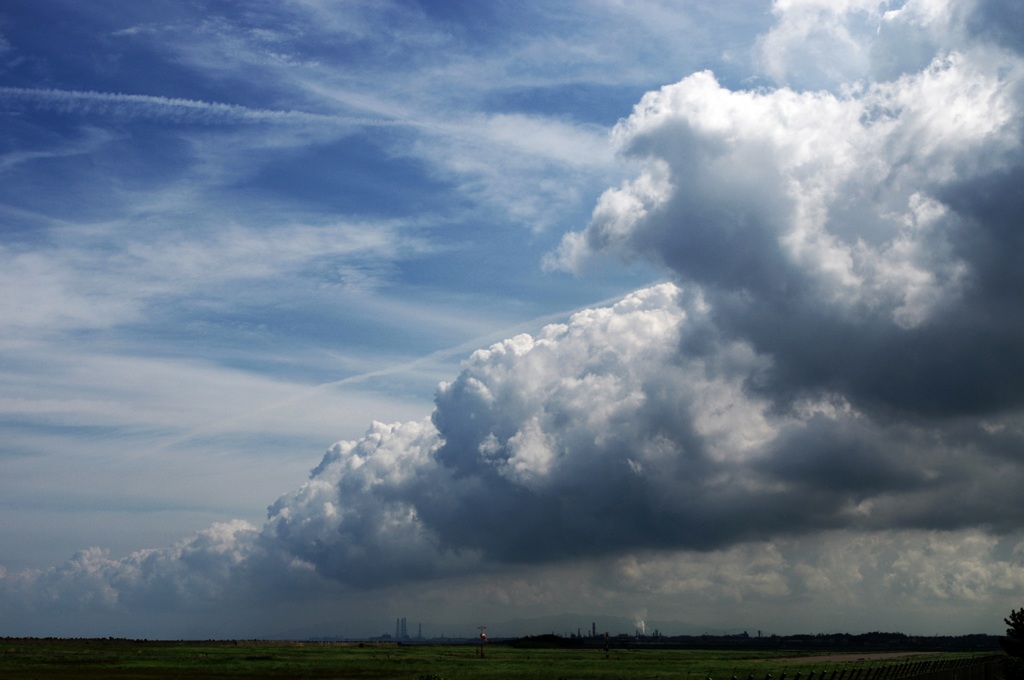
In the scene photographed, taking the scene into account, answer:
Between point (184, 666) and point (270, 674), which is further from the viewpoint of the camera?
point (184, 666)

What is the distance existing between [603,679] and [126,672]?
70.2 metres

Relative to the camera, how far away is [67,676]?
12319 centimetres

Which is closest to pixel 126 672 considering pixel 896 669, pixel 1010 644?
pixel 896 669

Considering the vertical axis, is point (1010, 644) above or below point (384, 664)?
above

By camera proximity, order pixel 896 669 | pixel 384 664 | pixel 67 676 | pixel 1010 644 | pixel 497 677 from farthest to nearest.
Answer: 1. pixel 384 664
2. pixel 497 677
3. pixel 67 676
4. pixel 896 669
5. pixel 1010 644

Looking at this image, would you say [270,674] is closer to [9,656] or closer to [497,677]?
[497,677]

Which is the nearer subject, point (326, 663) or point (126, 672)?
point (126, 672)

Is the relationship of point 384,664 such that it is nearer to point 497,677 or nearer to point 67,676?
point 497,677

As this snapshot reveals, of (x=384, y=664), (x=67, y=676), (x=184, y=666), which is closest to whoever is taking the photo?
(x=67, y=676)

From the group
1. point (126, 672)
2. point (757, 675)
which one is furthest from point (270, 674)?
point (757, 675)

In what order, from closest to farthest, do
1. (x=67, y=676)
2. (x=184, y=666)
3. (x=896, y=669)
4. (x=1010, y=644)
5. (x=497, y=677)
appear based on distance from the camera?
1. (x=1010, y=644)
2. (x=896, y=669)
3. (x=67, y=676)
4. (x=497, y=677)
5. (x=184, y=666)

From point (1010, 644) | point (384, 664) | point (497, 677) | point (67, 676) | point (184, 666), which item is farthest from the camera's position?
point (384, 664)

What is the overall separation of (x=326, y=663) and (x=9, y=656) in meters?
63.6

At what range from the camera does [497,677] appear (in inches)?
5207
